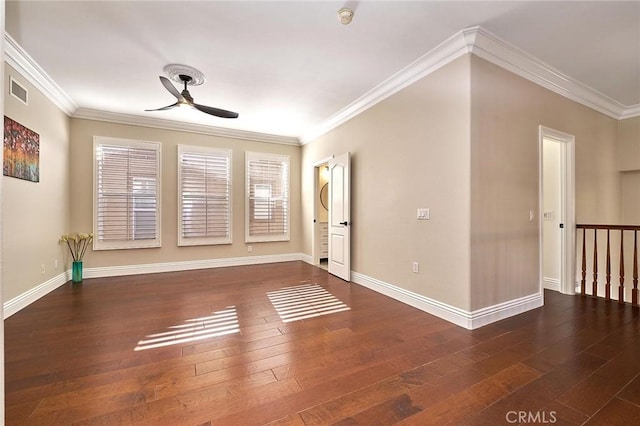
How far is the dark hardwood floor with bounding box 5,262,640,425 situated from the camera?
5.31ft

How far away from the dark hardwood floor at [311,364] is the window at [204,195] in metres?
2.04

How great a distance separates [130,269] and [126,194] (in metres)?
1.32

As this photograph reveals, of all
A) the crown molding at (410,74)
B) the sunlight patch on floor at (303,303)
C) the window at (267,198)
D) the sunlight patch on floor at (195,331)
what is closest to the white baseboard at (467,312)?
the sunlight patch on floor at (303,303)

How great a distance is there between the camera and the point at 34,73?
333 centimetres

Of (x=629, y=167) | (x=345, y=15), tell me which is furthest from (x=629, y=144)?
(x=345, y=15)

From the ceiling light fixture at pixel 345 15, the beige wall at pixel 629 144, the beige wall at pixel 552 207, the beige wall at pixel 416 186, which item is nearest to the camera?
the ceiling light fixture at pixel 345 15

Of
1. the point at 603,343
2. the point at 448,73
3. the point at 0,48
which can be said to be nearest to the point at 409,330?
the point at 603,343

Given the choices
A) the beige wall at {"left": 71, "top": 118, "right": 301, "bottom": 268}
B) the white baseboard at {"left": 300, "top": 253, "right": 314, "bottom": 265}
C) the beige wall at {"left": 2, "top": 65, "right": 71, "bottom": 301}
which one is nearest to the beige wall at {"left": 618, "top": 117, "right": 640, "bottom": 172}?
the white baseboard at {"left": 300, "top": 253, "right": 314, "bottom": 265}

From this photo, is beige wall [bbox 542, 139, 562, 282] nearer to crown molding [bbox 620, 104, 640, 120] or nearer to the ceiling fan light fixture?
crown molding [bbox 620, 104, 640, 120]

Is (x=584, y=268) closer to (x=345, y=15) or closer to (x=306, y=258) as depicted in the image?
(x=345, y=15)

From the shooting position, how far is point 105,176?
4.78 meters

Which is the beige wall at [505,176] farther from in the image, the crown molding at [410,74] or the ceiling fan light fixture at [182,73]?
the ceiling fan light fixture at [182,73]

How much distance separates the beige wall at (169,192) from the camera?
4652mm

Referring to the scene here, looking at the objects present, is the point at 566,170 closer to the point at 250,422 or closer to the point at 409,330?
the point at 409,330
